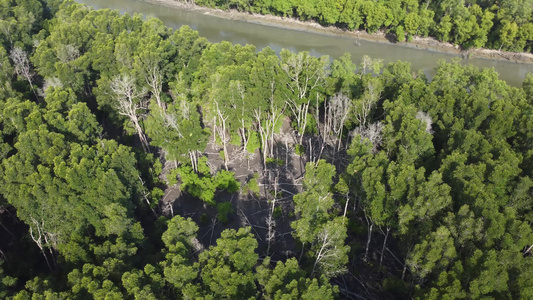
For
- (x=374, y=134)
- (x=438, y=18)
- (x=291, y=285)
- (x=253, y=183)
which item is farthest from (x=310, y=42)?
(x=291, y=285)

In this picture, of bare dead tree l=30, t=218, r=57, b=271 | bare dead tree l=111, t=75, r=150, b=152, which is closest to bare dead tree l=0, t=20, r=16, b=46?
bare dead tree l=111, t=75, r=150, b=152

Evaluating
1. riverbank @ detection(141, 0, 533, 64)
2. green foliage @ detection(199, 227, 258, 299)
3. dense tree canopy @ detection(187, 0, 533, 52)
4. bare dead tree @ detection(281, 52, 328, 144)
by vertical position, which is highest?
dense tree canopy @ detection(187, 0, 533, 52)

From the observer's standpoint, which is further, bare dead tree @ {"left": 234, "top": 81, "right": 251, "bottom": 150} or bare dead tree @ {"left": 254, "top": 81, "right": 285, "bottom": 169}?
bare dead tree @ {"left": 254, "top": 81, "right": 285, "bottom": 169}

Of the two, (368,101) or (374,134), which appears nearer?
(374,134)

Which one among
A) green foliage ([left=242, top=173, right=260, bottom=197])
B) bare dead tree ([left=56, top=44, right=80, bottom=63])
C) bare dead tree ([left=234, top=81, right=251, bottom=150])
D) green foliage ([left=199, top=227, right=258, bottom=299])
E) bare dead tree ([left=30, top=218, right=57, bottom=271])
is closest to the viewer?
green foliage ([left=199, top=227, right=258, bottom=299])

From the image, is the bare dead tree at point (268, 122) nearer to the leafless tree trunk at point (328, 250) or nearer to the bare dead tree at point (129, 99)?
the bare dead tree at point (129, 99)

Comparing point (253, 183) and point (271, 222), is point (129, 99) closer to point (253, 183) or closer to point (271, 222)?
point (253, 183)

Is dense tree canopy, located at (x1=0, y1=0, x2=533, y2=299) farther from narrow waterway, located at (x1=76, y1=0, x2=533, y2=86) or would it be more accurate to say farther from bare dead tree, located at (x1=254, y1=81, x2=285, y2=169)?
narrow waterway, located at (x1=76, y1=0, x2=533, y2=86)

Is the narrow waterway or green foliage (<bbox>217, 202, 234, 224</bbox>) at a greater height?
the narrow waterway
